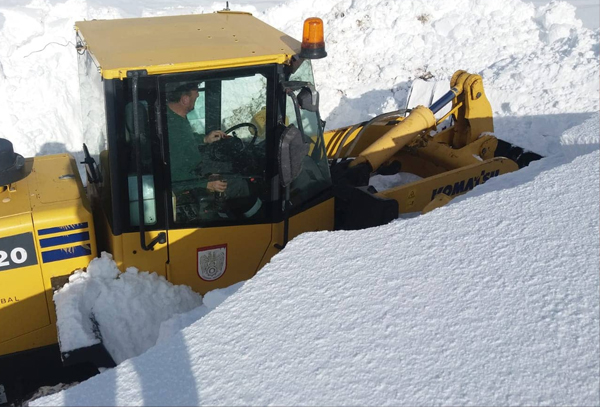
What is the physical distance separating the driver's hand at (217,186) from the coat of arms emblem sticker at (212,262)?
0.34 meters

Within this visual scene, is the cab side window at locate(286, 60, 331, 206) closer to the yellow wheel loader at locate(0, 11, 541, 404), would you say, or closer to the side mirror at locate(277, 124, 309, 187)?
the yellow wheel loader at locate(0, 11, 541, 404)

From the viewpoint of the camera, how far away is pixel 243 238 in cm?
345

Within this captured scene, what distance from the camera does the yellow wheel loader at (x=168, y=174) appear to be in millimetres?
2992

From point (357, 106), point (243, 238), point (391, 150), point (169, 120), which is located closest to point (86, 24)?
point (169, 120)

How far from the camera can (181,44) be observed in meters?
3.23

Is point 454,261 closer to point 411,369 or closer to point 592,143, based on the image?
point 411,369

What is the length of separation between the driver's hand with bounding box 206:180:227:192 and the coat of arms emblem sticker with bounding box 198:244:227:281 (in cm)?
34

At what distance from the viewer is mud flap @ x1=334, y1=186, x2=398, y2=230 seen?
3.93m

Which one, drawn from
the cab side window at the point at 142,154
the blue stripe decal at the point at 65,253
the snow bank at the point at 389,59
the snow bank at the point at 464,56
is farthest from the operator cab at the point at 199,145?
the snow bank at the point at 464,56

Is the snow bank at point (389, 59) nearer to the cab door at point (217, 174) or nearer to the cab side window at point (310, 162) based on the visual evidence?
the cab side window at point (310, 162)

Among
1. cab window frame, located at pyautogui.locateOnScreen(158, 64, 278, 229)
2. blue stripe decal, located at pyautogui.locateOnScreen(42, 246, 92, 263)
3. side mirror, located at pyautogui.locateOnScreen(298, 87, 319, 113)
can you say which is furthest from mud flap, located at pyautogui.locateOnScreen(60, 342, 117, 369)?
side mirror, located at pyautogui.locateOnScreen(298, 87, 319, 113)

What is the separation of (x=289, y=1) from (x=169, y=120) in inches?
273

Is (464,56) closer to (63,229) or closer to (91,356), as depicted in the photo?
(63,229)

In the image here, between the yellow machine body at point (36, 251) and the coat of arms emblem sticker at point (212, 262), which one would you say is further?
the coat of arms emblem sticker at point (212, 262)
